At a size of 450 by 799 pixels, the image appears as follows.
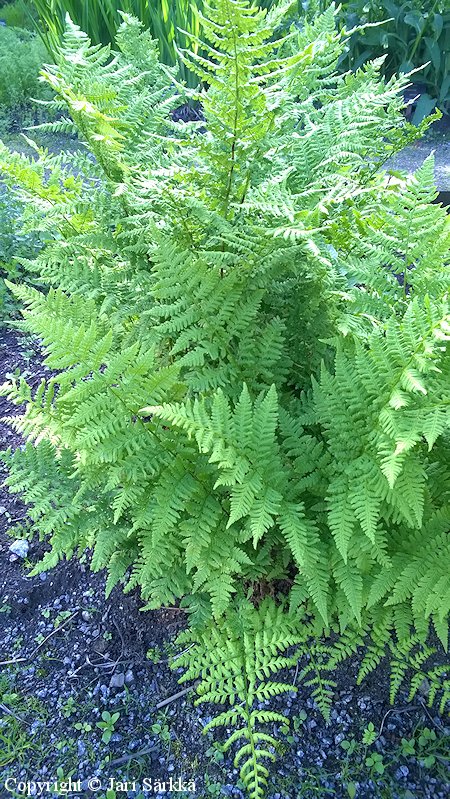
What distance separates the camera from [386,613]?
6.18 ft

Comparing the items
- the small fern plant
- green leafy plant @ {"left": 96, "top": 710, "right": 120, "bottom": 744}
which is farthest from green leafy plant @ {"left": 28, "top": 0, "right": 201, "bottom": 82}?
green leafy plant @ {"left": 96, "top": 710, "right": 120, "bottom": 744}

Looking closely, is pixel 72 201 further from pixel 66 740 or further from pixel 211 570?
pixel 66 740

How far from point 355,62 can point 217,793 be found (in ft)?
17.1

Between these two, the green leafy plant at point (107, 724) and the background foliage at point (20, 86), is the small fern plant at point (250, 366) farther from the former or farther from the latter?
the background foliage at point (20, 86)

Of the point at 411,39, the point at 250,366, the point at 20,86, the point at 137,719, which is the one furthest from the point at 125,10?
the point at 137,719

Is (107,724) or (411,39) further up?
(411,39)

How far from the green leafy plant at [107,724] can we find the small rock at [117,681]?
84 millimetres

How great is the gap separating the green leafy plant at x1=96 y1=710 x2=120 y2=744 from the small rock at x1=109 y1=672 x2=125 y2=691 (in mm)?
84

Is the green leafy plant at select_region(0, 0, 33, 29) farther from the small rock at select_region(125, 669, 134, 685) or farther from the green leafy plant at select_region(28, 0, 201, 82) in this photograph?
the small rock at select_region(125, 669, 134, 685)

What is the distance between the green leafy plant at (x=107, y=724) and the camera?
1.96 meters

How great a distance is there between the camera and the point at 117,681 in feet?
6.83

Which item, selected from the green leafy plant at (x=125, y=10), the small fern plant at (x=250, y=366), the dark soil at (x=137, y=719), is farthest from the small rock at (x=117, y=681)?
the green leafy plant at (x=125, y=10)

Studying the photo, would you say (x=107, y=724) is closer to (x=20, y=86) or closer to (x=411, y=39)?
(x=411, y=39)

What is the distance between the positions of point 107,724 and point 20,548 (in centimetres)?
79
